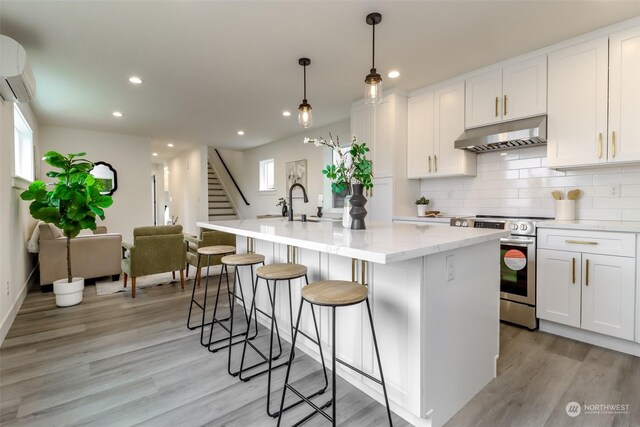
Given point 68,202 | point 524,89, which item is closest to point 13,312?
point 68,202

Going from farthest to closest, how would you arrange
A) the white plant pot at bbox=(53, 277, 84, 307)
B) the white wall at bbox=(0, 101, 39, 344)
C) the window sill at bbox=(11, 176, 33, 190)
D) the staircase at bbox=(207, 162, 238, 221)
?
the staircase at bbox=(207, 162, 238, 221)
the white plant pot at bbox=(53, 277, 84, 307)
the window sill at bbox=(11, 176, 33, 190)
the white wall at bbox=(0, 101, 39, 344)

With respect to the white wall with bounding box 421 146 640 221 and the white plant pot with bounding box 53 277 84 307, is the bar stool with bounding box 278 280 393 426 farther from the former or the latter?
the white plant pot with bounding box 53 277 84 307

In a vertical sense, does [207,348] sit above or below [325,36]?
below

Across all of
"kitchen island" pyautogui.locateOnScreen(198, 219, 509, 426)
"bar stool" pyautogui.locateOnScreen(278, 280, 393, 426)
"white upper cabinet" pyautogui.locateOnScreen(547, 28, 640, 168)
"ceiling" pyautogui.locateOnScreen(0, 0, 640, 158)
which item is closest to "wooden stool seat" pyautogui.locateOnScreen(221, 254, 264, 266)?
"kitchen island" pyautogui.locateOnScreen(198, 219, 509, 426)

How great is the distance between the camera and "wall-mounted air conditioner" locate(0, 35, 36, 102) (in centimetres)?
239

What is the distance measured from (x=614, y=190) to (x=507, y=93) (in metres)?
1.33

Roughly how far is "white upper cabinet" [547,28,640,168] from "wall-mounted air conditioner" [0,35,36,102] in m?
4.61

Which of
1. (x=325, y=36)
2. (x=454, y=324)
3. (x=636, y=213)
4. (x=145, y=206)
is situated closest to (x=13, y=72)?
(x=325, y=36)

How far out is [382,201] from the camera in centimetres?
410

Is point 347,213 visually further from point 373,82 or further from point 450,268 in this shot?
point 373,82

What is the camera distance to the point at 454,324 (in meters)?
1.64

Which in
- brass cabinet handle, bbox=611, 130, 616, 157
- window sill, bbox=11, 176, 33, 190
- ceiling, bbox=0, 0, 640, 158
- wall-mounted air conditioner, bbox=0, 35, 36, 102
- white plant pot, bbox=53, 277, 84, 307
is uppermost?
ceiling, bbox=0, 0, 640, 158

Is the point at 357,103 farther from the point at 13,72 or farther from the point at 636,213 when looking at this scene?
the point at 13,72

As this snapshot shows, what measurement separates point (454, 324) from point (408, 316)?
0.32 metres
